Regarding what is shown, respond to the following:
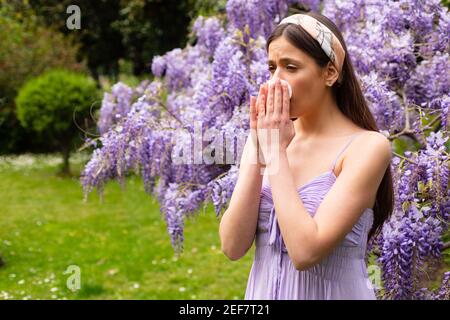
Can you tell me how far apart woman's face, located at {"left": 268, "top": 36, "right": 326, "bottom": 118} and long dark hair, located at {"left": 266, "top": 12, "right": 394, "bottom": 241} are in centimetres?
2

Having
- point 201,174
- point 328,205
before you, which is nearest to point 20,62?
point 201,174

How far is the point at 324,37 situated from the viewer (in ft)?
6.37

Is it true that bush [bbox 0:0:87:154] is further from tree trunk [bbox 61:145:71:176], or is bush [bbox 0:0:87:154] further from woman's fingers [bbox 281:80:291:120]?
woman's fingers [bbox 281:80:291:120]

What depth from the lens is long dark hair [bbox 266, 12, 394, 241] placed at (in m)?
1.91

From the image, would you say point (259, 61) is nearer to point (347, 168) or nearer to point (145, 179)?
point (145, 179)

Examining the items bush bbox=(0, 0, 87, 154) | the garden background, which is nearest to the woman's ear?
the garden background

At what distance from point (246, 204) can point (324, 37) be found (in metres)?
0.56

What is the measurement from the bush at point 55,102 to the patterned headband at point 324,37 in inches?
370

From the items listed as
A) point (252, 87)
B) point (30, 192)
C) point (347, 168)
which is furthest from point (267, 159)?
point (30, 192)

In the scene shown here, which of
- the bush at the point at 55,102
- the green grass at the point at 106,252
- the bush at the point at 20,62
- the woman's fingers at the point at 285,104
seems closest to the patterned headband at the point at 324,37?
the woman's fingers at the point at 285,104

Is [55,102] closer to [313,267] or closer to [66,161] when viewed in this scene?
[66,161]

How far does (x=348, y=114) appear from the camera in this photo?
6.66 ft

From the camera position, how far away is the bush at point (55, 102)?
1121 centimetres

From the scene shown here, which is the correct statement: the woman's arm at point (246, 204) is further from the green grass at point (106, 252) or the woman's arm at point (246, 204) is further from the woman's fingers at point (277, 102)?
the green grass at point (106, 252)
